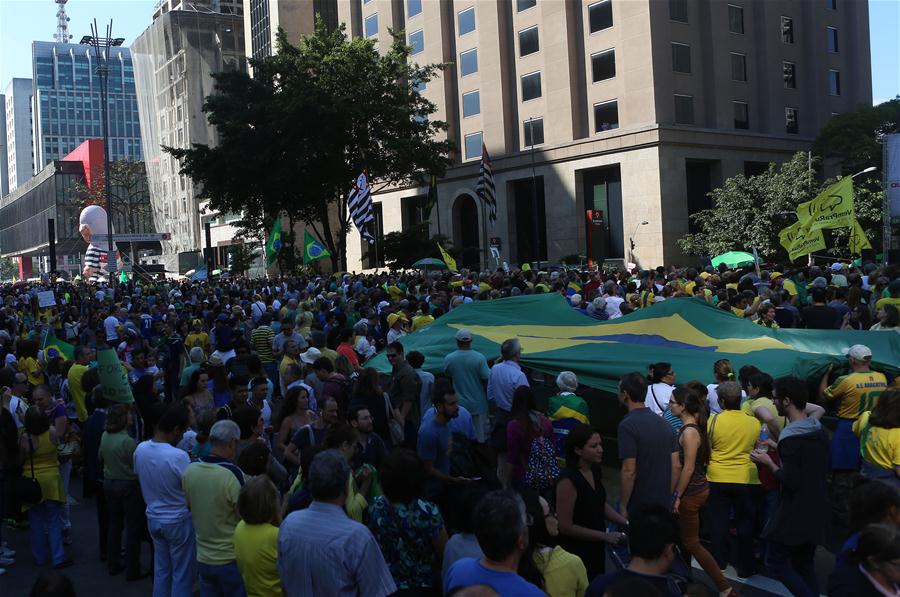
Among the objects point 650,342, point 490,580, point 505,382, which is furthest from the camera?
point 650,342

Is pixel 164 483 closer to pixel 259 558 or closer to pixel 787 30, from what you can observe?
pixel 259 558

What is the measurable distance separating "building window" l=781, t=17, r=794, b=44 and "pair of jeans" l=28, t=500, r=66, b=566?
172ft

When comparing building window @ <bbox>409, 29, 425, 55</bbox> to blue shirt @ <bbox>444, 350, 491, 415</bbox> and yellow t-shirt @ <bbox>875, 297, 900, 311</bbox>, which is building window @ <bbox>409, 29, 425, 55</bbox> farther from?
A: blue shirt @ <bbox>444, 350, 491, 415</bbox>

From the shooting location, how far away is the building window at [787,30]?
52.1m

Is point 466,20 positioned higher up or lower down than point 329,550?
higher up

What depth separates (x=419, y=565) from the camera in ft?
15.9

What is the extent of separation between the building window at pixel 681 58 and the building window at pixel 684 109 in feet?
4.71

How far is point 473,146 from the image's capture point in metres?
56.2

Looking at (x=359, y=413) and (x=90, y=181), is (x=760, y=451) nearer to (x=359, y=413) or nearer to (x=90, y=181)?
(x=359, y=413)

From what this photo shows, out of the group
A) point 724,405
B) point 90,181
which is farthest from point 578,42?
point 90,181

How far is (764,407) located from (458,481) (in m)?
2.63

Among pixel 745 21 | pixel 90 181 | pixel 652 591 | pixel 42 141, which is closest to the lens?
pixel 652 591

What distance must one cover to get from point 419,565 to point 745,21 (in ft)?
170

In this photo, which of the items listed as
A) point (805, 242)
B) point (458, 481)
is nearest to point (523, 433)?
point (458, 481)
